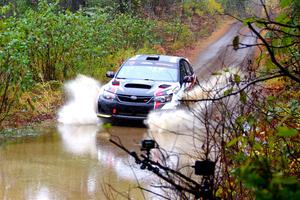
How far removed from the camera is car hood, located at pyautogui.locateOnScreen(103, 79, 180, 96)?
44.2ft

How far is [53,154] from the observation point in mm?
10695

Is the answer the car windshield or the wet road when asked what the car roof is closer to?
the car windshield

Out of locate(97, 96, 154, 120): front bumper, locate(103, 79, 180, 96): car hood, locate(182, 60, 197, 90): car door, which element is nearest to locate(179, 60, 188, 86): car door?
locate(182, 60, 197, 90): car door

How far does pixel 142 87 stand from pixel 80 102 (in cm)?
268

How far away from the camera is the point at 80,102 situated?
1569 cm

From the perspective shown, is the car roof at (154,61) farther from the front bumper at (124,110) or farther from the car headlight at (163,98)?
the front bumper at (124,110)

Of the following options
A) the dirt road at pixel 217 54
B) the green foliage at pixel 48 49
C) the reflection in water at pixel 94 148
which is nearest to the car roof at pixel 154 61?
the reflection in water at pixel 94 148

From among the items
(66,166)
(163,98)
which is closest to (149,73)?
(163,98)

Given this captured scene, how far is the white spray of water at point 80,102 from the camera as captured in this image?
1398cm

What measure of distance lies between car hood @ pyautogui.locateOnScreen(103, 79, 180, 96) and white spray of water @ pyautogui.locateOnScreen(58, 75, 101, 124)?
67cm

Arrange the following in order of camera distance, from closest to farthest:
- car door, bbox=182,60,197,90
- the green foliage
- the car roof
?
the green foliage → car door, bbox=182,60,197,90 → the car roof

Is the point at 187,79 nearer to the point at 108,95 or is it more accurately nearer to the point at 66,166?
the point at 108,95

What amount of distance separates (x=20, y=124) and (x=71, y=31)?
15.8ft

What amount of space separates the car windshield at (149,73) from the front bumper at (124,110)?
1139 mm
